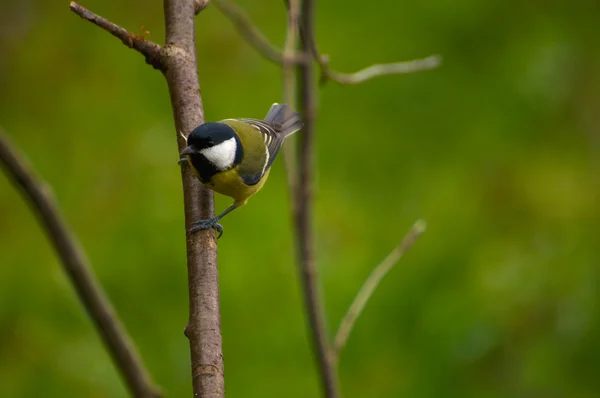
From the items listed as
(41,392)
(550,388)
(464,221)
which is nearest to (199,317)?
(41,392)

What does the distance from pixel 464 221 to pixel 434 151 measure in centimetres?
38

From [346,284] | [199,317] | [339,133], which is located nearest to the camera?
[199,317]

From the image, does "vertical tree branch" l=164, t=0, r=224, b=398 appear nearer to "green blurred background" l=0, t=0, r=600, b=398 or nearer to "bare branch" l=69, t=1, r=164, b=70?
"bare branch" l=69, t=1, r=164, b=70

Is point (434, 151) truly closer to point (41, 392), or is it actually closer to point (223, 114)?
point (223, 114)

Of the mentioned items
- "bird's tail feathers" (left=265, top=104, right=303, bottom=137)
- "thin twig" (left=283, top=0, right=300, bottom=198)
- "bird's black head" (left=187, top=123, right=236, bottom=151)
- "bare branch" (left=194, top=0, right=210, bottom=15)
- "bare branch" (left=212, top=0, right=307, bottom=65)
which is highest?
"bird's tail feathers" (left=265, top=104, right=303, bottom=137)

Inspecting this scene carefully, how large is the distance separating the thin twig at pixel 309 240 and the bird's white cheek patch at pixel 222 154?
0.94 m

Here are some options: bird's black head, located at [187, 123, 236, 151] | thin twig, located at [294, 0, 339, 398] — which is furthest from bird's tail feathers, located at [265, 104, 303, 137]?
thin twig, located at [294, 0, 339, 398]

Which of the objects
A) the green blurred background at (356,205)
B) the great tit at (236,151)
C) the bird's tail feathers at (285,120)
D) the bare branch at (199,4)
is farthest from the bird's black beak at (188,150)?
the green blurred background at (356,205)

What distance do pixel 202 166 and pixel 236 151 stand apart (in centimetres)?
42

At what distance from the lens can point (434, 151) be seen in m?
3.79

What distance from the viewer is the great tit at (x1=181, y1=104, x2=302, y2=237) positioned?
6.05ft

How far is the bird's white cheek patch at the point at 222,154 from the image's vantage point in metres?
1.92

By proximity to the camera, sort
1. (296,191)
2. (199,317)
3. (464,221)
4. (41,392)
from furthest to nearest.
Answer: (464,221) → (41,392) → (199,317) → (296,191)

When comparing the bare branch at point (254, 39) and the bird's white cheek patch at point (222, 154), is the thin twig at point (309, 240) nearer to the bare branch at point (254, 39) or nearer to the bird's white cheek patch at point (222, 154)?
the bare branch at point (254, 39)
